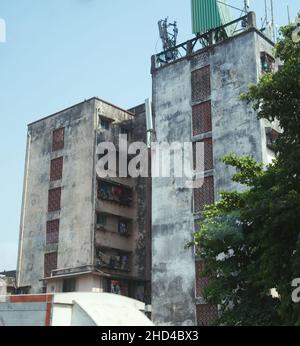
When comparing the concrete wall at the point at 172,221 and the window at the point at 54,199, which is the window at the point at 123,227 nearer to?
the concrete wall at the point at 172,221

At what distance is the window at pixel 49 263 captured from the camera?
3438 centimetres

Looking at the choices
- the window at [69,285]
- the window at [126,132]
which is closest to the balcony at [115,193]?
the window at [126,132]

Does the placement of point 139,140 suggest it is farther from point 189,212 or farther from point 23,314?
point 23,314

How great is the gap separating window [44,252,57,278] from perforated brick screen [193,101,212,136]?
12822mm

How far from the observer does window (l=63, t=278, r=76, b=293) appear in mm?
32594

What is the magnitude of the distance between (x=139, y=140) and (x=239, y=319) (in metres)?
23.5

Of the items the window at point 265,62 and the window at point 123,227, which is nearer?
the window at point 265,62

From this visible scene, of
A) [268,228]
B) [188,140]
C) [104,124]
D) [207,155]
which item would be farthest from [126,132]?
[268,228]

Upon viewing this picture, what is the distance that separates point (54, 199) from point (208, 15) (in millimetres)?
16302

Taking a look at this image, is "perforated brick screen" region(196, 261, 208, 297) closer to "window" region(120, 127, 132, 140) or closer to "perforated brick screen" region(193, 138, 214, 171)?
"perforated brick screen" region(193, 138, 214, 171)

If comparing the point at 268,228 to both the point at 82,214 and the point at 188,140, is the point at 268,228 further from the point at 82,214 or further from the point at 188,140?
the point at 82,214

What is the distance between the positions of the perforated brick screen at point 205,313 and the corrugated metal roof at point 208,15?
16.9 meters

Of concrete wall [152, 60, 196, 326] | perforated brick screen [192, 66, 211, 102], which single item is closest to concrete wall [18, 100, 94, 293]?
concrete wall [152, 60, 196, 326]
